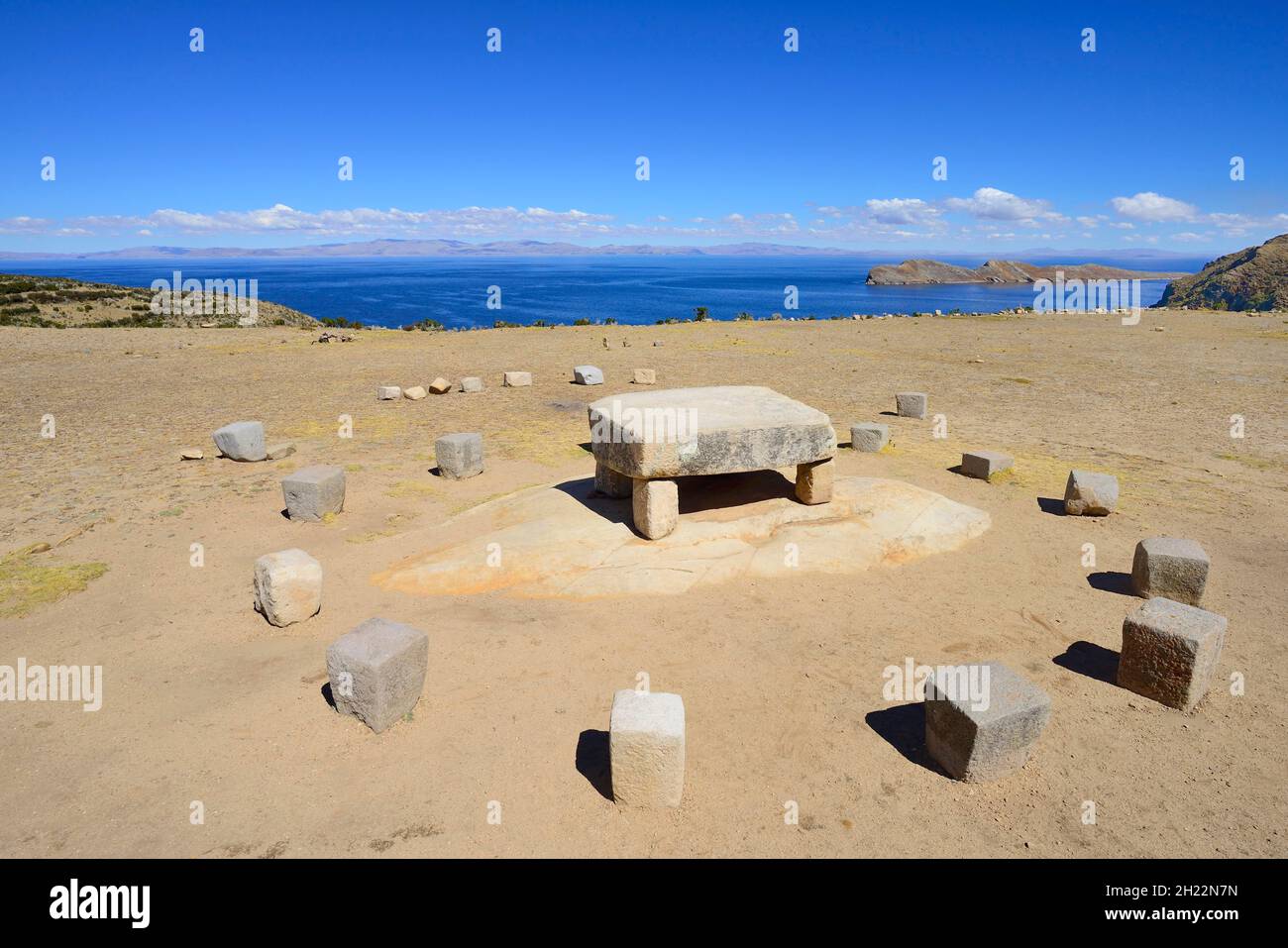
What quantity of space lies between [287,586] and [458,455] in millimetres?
4712

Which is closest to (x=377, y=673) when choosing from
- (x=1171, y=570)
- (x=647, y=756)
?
(x=647, y=756)

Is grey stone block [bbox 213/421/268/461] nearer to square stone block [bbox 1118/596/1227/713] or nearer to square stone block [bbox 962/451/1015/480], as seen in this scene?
square stone block [bbox 962/451/1015/480]

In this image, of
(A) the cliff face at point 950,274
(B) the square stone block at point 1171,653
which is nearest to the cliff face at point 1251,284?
(B) the square stone block at point 1171,653

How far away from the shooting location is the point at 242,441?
1247 cm

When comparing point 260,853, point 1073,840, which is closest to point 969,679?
point 1073,840

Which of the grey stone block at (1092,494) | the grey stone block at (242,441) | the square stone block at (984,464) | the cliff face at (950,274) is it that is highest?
the cliff face at (950,274)

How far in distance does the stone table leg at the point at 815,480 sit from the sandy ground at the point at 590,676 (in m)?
1.48

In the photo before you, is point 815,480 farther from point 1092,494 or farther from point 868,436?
point 868,436

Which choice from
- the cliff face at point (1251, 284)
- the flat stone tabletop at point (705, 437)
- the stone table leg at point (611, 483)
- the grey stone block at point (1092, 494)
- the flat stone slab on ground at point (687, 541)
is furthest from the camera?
the cliff face at point (1251, 284)

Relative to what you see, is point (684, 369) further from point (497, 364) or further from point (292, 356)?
point (292, 356)

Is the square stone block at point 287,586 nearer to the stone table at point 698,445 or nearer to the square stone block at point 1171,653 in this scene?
the stone table at point 698,445

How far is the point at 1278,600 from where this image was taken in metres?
7.80

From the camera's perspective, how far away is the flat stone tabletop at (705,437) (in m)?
8.22

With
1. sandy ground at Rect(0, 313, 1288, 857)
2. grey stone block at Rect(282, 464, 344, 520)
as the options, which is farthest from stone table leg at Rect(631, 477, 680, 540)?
grey stone block at Rect(282, 464, 344, 520)
